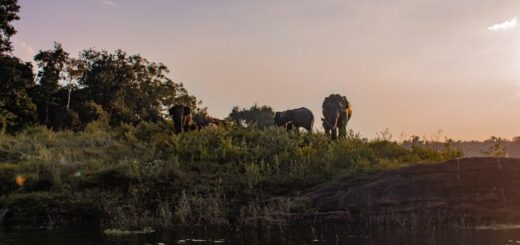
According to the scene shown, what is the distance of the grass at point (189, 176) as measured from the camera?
19.5 m

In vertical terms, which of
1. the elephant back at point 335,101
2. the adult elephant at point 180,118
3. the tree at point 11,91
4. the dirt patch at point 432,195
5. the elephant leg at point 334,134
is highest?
the tree at point 11,91

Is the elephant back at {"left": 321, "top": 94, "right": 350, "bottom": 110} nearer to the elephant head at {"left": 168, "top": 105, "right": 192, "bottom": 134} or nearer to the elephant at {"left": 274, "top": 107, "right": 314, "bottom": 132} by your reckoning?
the elephant at {"left": 274, "top": 107, "right": 314, "bottom": 132}

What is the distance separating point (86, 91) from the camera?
60.4 metres

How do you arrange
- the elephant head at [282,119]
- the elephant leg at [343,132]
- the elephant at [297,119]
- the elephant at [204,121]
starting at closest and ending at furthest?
the elephant leg at [343,132] → the elephant at [297,119] → the elephant at [204,121] → the elephant head at [282,119]

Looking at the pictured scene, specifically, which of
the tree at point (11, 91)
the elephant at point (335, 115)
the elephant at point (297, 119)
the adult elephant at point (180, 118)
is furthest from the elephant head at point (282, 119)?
the tree at point (11, 91)

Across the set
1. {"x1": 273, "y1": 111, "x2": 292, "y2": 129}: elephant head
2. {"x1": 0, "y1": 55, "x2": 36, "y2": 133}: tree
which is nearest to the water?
{"x1": 273, "y1": 111, "x2": 292, "y2": 129}: elephant head

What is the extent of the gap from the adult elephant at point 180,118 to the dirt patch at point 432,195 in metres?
14.8

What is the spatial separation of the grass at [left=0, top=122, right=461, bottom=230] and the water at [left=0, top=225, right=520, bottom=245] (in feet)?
6.11

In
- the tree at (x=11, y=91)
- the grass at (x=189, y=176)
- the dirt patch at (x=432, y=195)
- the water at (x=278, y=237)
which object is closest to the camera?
the water at (x=278, y=237)

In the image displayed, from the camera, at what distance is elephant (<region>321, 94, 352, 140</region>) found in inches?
1244

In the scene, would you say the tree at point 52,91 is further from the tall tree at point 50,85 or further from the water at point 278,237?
the water at point 278,237

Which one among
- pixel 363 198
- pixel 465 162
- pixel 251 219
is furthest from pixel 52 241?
pixel 465 162

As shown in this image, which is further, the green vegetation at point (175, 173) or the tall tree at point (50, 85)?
the tall tree at point (50, 85)

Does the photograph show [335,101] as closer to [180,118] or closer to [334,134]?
[334,134]
